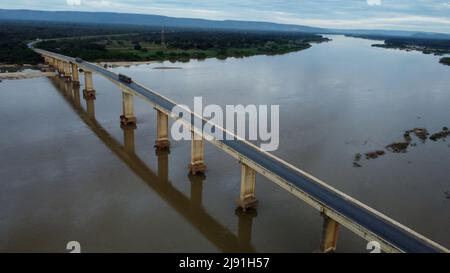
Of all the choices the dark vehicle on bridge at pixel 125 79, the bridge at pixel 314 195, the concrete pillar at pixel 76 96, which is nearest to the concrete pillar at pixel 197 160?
the bridge at pixel 314 195

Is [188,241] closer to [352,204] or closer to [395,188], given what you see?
[352,204]

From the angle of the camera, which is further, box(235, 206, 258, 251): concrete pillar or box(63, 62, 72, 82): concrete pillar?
box(63, 62, 72, 82): concrete pillar

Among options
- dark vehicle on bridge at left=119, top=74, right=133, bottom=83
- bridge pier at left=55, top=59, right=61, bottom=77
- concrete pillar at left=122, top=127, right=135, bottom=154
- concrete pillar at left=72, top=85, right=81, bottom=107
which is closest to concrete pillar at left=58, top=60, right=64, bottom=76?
bridge pier at left=55, top=59, right=61, bottom=77

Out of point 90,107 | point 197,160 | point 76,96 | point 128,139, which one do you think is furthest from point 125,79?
point 197,160

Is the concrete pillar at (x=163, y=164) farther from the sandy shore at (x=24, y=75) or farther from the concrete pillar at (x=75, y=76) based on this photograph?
the sandy shore at (x=24, y=75)

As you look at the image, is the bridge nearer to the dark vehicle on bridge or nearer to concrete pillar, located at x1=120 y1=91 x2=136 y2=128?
concrete pillar, located at x1=120 y1=91 x2=136 y2=128
